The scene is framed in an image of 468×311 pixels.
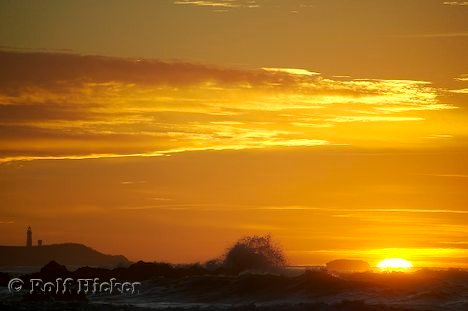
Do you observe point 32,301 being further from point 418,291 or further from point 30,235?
point 30,235

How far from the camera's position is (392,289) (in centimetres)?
4534

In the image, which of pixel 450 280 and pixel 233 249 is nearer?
pixel 450 280

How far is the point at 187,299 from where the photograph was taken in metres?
48.0

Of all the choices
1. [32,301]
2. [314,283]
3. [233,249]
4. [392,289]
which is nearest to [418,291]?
[392,289]

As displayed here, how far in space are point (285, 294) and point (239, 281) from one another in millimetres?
4352

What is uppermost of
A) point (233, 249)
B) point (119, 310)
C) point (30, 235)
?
point (30, 235)

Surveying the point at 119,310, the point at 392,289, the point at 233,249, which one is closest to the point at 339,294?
the point at 392,289

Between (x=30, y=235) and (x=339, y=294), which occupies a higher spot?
(x=30, y=235)

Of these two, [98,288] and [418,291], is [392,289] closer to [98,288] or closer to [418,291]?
[418,291]

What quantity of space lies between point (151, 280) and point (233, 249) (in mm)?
16226

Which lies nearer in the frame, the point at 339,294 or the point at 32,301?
the point at 32,301

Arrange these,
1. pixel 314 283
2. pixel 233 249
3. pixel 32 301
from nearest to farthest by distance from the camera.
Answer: pixel 32 301 → pixel 314 283 → pixel 233 249

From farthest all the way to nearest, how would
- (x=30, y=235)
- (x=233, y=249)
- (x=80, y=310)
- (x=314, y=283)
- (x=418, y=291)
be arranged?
(x=30, y=235) < (x=233, y=249) < (x=314, y=283) < (x=418, y=291) < (x=80, y=310)

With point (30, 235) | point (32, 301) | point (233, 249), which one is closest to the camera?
point (32, 301)
